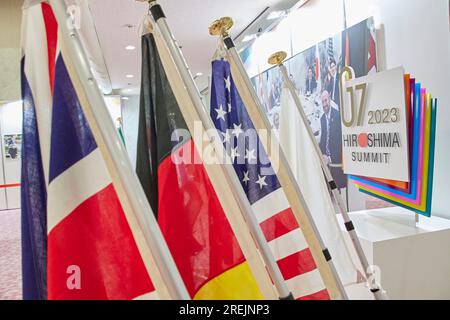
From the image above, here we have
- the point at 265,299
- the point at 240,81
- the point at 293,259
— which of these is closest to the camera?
the point at 265,299

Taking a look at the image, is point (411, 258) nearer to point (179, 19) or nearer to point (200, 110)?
point (200, 110)

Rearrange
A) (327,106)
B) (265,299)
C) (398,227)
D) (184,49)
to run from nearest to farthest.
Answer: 1. (265,299)
2. (398,227)
3. (327,106)
4. (184,49)

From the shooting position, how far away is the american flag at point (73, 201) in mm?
691

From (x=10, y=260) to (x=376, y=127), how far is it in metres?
4.35

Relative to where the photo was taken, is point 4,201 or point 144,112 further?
point 4,201

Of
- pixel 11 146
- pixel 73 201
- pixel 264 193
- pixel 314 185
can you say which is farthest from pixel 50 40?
pixel 11 146

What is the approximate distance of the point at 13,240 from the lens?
5051mm

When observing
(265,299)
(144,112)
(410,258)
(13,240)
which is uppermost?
(144,112)

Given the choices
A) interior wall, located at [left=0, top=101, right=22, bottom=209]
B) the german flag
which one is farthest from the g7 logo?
interior wall, located at [left=0, top=101, right=22, bottom=209]

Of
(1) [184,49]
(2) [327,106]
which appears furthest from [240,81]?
(1) [184,49]

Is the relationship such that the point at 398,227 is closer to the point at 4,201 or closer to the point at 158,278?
the point at 158,278

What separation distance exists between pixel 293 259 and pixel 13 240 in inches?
205

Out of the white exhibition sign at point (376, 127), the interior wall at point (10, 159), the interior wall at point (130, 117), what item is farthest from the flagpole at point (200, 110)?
the interior wall at point (130, 117)
